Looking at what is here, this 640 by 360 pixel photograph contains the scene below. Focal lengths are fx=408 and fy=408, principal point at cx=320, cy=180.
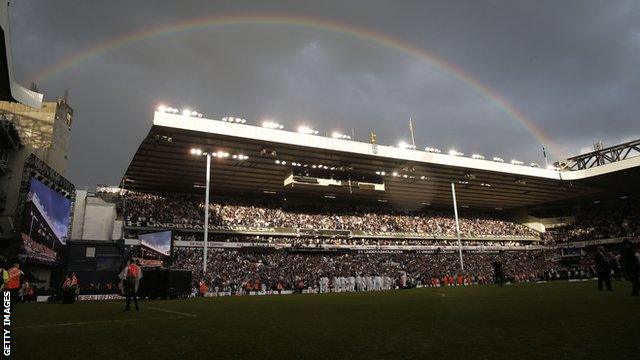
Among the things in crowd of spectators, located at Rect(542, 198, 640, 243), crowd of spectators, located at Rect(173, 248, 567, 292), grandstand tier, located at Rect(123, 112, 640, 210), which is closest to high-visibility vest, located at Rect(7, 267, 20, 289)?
crowd of spectators, located at Rect(173, 248, 567, 292)

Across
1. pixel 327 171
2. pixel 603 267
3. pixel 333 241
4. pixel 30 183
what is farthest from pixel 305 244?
pixel 603 267

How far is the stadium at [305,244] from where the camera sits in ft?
20.6

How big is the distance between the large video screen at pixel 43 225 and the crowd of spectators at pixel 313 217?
8.21 m

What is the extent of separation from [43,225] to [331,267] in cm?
2621

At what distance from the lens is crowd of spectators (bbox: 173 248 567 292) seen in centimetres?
3662

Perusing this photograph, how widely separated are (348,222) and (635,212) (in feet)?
128

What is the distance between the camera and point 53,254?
31.5 m

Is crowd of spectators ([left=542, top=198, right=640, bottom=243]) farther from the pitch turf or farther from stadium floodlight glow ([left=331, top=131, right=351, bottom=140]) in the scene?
the pitch turf

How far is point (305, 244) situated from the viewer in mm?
46875

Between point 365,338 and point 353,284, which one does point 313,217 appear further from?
point 365,338

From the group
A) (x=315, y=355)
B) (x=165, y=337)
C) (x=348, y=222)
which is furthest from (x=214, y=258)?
(x=315, y=355)

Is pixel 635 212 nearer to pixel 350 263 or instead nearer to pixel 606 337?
pixel 350 263

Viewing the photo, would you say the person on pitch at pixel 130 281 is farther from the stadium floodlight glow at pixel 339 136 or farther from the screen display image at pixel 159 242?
the stadium floodlight glow at pixel 339 136

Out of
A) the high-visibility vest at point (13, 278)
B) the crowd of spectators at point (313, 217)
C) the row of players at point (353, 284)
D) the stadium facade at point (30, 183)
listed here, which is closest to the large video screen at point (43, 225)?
the stadium facade at point (30, 183)
